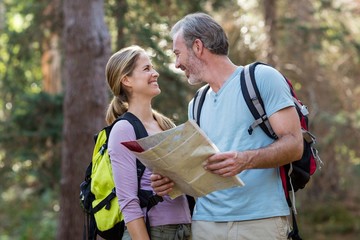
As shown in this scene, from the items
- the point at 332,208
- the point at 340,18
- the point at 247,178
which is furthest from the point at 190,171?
the point at 332,208

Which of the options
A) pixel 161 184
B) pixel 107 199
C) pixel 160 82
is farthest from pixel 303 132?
pixel 160 82

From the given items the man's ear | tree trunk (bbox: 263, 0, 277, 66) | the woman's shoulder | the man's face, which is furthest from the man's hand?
tree trunk (bbox: 263, 0, 277, 66)

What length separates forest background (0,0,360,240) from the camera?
31.1 feet

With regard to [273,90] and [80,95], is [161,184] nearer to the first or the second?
[273,90]

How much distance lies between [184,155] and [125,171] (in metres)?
0.64

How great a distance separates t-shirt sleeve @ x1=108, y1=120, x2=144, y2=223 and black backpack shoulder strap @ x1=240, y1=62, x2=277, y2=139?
72 cm

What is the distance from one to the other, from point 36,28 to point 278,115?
11.8m

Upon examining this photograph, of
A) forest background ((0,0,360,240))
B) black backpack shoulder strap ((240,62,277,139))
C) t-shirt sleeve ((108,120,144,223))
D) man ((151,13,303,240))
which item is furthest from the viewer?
forest background ((0,0,360,240))

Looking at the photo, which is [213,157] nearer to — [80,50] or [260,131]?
[260,131]

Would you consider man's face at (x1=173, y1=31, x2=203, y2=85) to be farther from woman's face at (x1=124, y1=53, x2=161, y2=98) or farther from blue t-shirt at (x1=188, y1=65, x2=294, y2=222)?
woman's face at (x1=124, y1=53, x2=161, y2=98)

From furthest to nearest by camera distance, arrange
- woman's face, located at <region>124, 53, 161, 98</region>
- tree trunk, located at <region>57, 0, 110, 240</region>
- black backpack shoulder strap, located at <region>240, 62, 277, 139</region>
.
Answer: tree trunk, located at <region>57, 0, 110, 240</region> < woman's face, located at <region>124, 53, 161, 98</region> < black backpack shoulder strap, located at <region>240, 62, 277, 139</region>

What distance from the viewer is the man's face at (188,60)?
3990 millimetres

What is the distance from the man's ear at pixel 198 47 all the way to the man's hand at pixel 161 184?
75cm

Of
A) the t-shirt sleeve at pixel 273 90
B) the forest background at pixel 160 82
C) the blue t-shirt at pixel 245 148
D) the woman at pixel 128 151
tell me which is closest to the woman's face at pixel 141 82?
the woman at pixel 128 151
